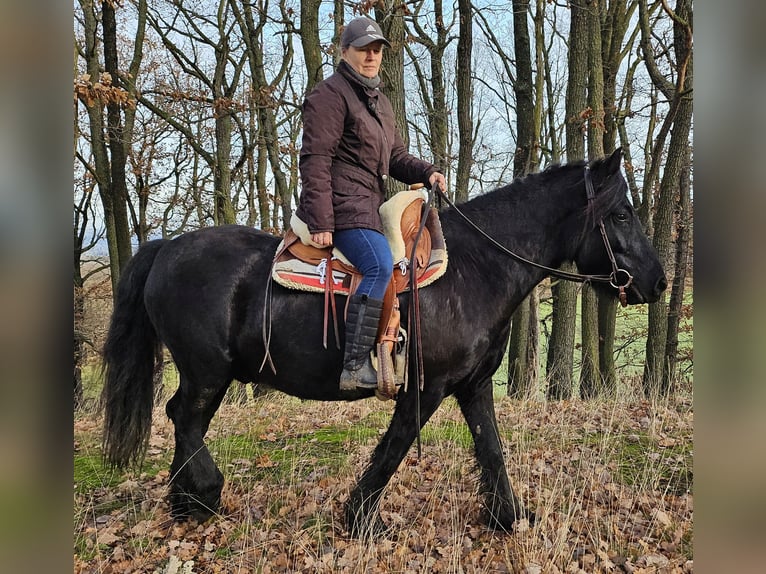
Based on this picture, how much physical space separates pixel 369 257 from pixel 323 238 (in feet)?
1.00

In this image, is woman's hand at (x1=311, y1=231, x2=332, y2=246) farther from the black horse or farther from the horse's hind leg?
the horse's hind leg

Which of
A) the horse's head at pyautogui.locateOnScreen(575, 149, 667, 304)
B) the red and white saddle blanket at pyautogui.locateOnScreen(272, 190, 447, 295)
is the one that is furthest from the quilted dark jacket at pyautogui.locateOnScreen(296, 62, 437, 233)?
the horse's head at pyautogui.locateOnScreen(575, 149, 667, 304)

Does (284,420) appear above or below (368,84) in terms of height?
below

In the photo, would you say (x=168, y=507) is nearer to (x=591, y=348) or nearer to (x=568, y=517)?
(x=568, y=517)

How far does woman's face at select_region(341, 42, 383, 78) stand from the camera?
3.12m

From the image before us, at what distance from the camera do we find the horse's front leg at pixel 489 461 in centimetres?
354

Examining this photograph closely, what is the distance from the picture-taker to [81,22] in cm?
990

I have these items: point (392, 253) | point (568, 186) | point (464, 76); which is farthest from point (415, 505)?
point (464, 76)

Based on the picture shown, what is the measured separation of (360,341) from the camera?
3051 mm

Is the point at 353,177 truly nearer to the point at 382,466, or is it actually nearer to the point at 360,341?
the point at 360,341

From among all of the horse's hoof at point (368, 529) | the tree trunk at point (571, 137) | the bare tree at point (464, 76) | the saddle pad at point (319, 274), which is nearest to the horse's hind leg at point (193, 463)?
the saddle pad at point (319, 274)

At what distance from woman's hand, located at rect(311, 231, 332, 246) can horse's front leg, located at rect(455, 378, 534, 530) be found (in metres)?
1.41
